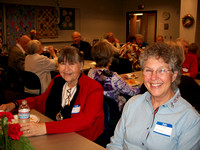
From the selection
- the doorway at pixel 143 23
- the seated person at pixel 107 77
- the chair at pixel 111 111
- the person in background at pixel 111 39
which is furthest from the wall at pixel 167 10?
the chair at pixel 111 111

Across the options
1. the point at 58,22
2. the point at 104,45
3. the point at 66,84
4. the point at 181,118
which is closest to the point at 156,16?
the point at 58,22

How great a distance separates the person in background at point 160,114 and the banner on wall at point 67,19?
7.25 metres

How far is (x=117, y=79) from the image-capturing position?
8.55ft

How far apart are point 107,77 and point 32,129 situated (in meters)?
1.29

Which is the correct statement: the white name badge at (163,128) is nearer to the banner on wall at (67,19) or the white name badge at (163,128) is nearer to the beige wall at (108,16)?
the beige wall at (108,16)

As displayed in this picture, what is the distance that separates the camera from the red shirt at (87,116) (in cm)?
163

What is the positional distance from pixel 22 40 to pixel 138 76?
9.24 ft

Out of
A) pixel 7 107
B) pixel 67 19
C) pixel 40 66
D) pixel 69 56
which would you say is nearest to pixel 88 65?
pixel 40 66

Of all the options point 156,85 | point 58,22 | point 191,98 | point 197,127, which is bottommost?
point 191,98

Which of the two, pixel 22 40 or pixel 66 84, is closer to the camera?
pixel 66 84

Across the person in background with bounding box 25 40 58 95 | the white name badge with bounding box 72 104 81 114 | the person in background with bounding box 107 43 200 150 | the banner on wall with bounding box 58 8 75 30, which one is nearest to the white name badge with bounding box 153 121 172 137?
the person in background with bounding box 107 43 200 150

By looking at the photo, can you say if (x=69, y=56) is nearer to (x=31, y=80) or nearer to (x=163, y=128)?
(x=163, y=128)

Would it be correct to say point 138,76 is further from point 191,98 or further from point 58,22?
point 58,22

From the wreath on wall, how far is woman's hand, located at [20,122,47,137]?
20.1ft
